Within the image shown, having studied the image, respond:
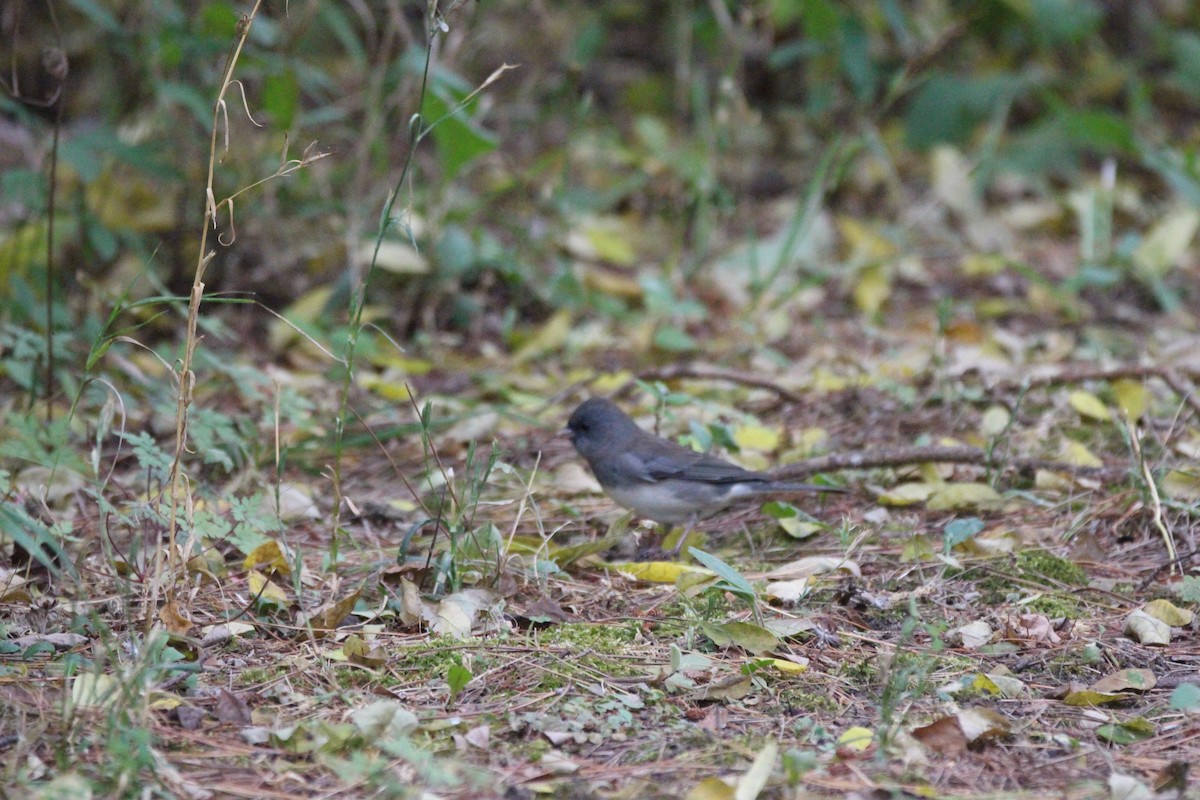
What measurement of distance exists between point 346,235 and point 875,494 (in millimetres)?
2493

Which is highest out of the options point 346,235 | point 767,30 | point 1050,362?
point 767,30

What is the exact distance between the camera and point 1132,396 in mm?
4129

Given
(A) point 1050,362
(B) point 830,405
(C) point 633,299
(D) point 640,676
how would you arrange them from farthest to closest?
(C) point 633,299, (A) point 1050,362, (B) point 830,405, (D) point 640,676

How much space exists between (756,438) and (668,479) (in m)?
0.47

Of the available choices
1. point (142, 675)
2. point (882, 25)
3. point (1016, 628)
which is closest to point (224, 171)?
point (142, 675)

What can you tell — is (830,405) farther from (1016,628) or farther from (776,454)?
(1016,628)

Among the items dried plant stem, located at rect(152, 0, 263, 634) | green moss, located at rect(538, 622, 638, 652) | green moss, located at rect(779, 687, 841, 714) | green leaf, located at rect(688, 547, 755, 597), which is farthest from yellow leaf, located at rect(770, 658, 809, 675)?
dried plant stem, located at rect(152, 0, 263, 634)

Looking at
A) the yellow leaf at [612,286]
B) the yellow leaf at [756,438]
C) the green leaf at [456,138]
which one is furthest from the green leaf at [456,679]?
the yellow leaf at [612,286]

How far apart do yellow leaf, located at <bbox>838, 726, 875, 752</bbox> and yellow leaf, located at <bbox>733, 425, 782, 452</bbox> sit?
1710mm

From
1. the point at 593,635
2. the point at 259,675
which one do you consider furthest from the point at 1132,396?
the point at 259,675

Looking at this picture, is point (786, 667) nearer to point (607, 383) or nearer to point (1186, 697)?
point (1186, 697)

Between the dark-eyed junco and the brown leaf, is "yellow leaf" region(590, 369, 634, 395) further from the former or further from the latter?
the brown leaf

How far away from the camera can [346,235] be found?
5.04 meters

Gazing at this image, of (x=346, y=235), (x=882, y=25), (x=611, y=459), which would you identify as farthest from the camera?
(x=882, y=25)
